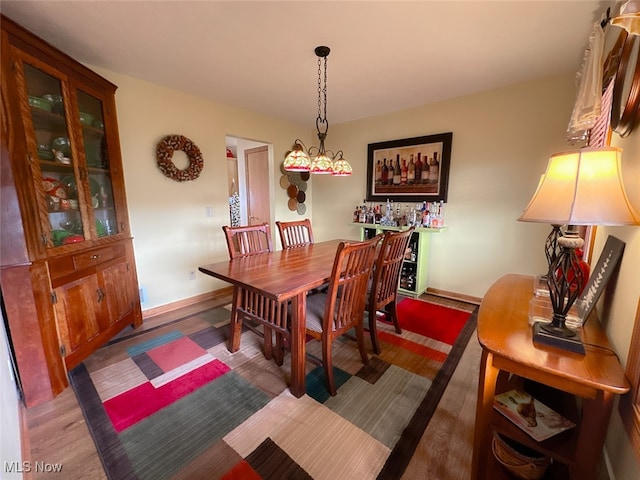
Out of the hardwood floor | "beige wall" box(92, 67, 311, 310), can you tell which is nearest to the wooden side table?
the hardwood floor

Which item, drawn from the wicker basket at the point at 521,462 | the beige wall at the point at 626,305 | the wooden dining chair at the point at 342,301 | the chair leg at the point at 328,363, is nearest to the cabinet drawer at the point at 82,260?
the wooden dining chair at the point at 342,301

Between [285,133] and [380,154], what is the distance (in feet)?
4.72

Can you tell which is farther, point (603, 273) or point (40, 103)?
point (40, 103)

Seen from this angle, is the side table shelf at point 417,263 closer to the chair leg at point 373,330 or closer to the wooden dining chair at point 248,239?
the chair leg at point 373,330

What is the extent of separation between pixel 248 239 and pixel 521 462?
6.71 feet

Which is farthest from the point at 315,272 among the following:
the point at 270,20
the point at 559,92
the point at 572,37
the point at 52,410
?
the point at 559,92

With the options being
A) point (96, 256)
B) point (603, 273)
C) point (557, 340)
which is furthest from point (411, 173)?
point (96, 256)

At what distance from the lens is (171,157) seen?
268 cm

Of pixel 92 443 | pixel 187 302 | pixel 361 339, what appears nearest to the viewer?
pixel 92 443

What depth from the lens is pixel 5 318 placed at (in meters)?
1.49

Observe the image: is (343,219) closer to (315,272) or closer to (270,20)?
(315,272)

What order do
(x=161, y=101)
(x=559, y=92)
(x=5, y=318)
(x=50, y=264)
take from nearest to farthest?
(x=5, y=318) < (x=50, y=264) < (x=559, y=92) < (x=161, y=101)

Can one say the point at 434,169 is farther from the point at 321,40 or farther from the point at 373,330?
the point at 373,330

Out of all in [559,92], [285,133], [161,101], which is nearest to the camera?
[559,92]
